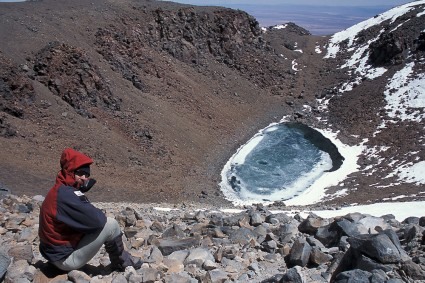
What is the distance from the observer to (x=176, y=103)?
40.4 metres

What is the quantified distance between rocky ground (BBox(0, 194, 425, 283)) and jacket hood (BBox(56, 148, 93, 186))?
1.35 metres

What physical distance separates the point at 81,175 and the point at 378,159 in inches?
1265

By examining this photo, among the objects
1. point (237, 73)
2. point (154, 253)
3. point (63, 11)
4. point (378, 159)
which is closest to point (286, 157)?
point (378, 159)

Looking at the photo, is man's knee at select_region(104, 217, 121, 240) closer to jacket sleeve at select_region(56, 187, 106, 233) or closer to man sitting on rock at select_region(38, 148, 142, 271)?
man sitting on rock at select_region(38, 148, 142, 271)

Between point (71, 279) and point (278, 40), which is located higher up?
point (278, 40)

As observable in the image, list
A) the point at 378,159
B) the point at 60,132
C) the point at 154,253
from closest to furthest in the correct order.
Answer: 1. the point at 154,253
2. the point at 60,132
3. the point at 378,159

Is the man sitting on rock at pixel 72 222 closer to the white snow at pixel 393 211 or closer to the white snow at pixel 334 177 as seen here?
the white snow at pixel 393 211

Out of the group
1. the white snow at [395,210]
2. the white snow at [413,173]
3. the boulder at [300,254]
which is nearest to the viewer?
the boulder at [300,254]

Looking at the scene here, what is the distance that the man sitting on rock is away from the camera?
5.82 metres

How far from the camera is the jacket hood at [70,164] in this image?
5914 millimetres

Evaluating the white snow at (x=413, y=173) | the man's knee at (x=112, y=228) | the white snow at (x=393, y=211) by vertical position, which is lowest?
the white snow at (x=413, y=173)

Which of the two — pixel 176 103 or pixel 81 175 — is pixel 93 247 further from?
pixel 176 103

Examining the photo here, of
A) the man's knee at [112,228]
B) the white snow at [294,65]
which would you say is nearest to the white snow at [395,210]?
the man's knee at [112,228]

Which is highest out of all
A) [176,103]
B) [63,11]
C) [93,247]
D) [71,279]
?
[63,11]
